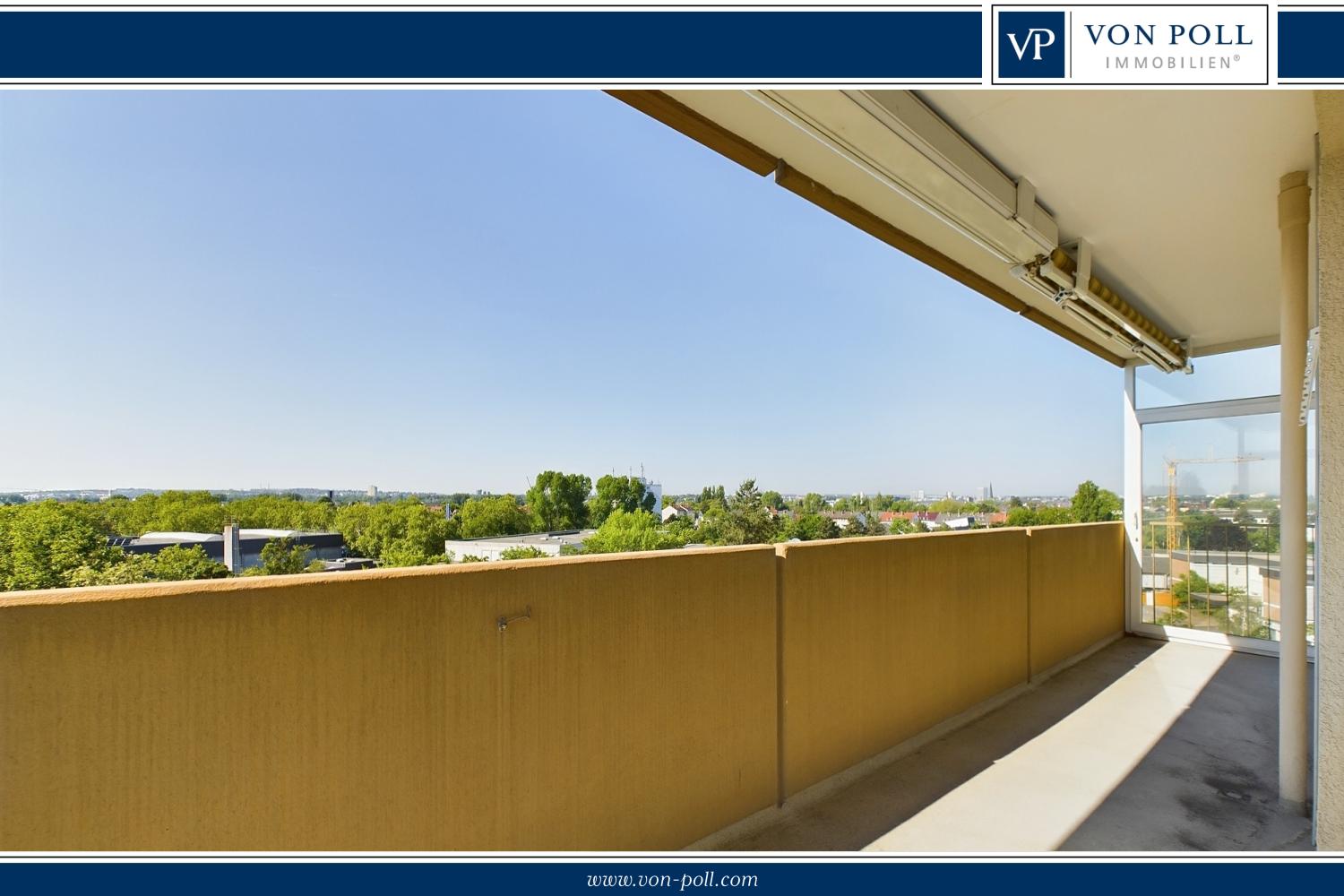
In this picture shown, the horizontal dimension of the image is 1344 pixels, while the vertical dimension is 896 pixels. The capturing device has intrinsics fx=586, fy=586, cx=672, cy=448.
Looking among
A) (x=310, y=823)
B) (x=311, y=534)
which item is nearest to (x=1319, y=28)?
(x=310, y=823)

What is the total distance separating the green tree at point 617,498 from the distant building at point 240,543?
12388mm

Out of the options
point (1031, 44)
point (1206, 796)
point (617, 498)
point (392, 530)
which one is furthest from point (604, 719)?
point (617, 498)

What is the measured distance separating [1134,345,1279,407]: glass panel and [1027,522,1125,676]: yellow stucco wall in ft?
4.18

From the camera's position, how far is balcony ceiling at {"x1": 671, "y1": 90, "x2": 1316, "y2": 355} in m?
1.88

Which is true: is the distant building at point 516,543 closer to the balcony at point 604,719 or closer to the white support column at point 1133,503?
the balcony at point 604,719

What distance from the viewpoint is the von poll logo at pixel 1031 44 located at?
1551 millimetres

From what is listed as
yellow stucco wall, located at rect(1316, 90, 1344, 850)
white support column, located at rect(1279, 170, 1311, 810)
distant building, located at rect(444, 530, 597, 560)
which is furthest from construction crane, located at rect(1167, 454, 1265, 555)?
distant building, located at rect(444, 530, 597, 560)

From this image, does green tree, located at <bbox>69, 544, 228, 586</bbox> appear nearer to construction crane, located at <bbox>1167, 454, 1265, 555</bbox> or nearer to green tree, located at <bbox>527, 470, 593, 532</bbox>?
construction crane, located at <bbox>1167, 454, 1265, 555</bbox>

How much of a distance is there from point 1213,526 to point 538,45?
260 inches

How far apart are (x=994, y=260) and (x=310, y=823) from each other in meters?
3.75

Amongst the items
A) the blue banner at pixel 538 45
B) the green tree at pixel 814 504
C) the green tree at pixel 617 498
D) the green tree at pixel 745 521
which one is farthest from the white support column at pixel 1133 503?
the green tree at pixel 745 521

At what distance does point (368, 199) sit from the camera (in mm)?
17328

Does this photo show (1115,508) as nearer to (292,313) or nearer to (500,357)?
(292,313)
